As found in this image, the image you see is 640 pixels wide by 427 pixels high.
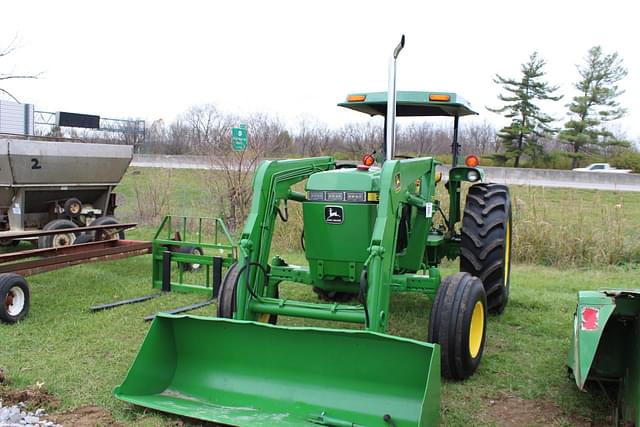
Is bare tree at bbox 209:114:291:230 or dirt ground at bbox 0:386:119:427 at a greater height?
bare tree at bbox 209:114:291:230

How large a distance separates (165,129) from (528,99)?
23216 mm

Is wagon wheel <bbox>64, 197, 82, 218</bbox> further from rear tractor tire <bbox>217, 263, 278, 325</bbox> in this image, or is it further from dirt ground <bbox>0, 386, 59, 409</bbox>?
dirt ground <bbox>0, 386, 59, 409</bbox>

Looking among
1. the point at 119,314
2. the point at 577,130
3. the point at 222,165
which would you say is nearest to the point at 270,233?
the point at 119,314

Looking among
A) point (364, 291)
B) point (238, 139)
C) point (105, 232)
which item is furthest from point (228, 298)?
point (238, 139)

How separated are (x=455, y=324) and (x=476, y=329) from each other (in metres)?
0.52

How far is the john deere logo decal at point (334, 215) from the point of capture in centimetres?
480

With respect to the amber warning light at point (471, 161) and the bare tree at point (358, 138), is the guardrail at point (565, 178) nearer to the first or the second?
the bare tree at point (358, 138)

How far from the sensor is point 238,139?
12.8 m

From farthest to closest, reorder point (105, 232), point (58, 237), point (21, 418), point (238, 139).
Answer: point (238, 139)
point (58, 237)
point (105, 232)
point (21, 418)

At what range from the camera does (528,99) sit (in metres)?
39.2

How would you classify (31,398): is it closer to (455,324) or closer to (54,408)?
(54,408)

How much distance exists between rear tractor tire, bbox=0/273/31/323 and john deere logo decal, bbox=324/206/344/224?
10.8ft

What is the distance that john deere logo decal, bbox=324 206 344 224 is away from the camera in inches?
189

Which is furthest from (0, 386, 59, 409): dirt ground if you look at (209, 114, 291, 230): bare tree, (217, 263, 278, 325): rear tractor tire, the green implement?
(209, 114, 291, 230): bare tree
